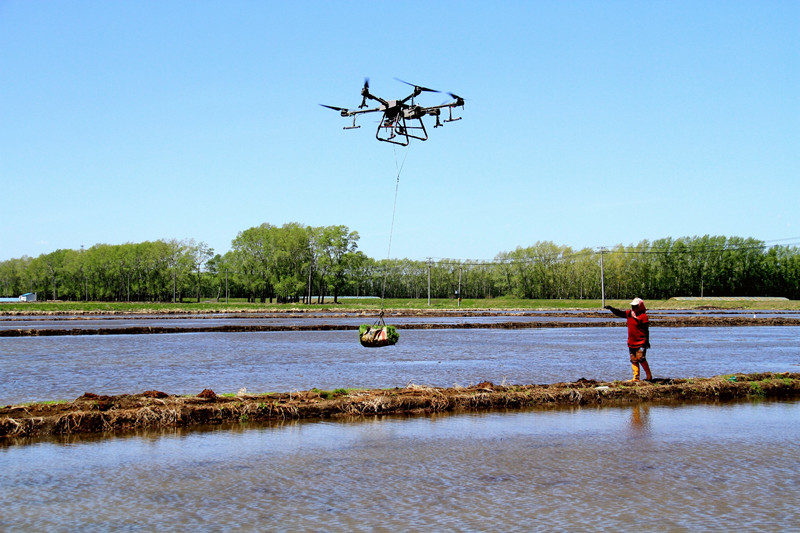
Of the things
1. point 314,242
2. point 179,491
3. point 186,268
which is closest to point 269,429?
point 179,491

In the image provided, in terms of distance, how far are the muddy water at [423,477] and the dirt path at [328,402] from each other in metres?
0.74

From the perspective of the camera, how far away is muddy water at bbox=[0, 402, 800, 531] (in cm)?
730

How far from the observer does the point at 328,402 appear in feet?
45.9

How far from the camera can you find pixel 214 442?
11.5 m

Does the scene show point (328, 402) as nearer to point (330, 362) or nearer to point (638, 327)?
point (638, 327)

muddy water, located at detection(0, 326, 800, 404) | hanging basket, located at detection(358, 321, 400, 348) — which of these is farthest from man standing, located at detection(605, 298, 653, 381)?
Result: hanging basket, located at detection(358, 321, 400, 348)

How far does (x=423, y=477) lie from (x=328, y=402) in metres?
5.15

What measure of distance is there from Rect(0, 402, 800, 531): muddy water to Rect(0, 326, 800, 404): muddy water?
613 centimetres

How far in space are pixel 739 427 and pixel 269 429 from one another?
8.51 meters

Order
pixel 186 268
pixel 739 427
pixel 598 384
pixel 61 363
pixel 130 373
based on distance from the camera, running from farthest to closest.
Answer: pixel 186 268 < pixel 61 363 < pixel 130 373 < pixel 598 384 < pixel 739 427

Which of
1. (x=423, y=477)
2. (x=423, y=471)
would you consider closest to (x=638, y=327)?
(x=423, y=471)

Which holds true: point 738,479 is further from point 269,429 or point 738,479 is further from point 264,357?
point 264,357

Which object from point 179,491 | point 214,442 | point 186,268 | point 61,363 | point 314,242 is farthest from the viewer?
point 186,268

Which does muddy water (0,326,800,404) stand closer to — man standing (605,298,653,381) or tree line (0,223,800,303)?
man standing (605,298,653,381)
